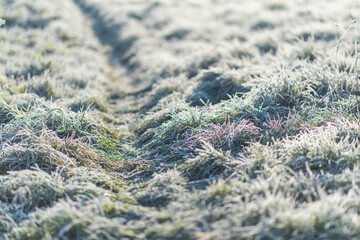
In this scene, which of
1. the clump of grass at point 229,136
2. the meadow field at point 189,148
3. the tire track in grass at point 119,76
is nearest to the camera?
the meadow field at point 189,148

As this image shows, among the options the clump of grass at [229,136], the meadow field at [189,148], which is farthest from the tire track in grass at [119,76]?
the clump of grass at [229,136]

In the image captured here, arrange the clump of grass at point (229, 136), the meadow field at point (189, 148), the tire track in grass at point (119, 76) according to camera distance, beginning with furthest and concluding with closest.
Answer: the tire track in grass at point (119, 76) → the clump of grass at point (229, 136) → the meadow field at point (189, 148)

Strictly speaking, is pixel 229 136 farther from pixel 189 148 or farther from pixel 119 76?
pixel 119 76

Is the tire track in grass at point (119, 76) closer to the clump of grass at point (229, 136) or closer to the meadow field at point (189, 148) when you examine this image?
the meadow field at point (189, 148)

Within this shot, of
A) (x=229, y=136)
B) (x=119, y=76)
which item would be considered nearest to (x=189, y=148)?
(x=229, y=136)

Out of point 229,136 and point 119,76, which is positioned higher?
point 229,136

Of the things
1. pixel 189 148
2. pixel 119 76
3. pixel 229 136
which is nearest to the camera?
pixel 229 136

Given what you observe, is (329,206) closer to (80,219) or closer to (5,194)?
(80,219)

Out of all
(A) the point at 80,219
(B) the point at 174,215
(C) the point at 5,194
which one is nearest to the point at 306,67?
(B) the point at 174,215
